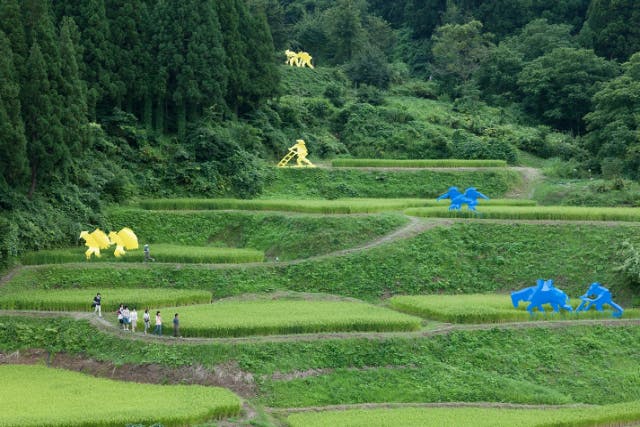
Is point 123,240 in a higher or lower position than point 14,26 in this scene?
lower

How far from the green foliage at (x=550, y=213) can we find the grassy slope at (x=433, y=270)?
110 centimetres

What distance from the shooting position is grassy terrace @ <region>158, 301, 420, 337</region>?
29172mm

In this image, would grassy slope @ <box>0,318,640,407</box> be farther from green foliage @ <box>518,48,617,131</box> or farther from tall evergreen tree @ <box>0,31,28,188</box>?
green foliage @ <box>518,48,617,131</box>

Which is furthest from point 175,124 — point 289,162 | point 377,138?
point 377,138

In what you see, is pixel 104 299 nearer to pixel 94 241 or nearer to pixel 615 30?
pixel 94 241

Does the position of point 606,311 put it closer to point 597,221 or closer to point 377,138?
point 597,221

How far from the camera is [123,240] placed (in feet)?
118

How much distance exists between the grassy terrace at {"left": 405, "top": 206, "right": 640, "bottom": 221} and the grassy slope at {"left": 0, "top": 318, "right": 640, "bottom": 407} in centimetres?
1039

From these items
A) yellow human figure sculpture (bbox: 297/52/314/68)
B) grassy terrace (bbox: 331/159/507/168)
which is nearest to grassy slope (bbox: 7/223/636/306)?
grassy terrace (bbox: 331/159/507/168)

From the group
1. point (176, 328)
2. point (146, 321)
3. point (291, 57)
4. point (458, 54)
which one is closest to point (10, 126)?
point (146, 321)

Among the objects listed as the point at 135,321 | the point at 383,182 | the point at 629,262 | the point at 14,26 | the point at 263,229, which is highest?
the point at 14,26

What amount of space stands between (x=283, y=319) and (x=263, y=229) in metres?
11.8

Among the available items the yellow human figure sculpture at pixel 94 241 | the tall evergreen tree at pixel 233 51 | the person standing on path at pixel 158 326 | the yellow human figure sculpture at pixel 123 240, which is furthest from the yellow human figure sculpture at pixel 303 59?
the person standing on path at pixel 158 326

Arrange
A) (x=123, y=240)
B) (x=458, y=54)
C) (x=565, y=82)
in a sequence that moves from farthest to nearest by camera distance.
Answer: (x=458, y=54), (x=565, y=82), (x=123, y=240)
